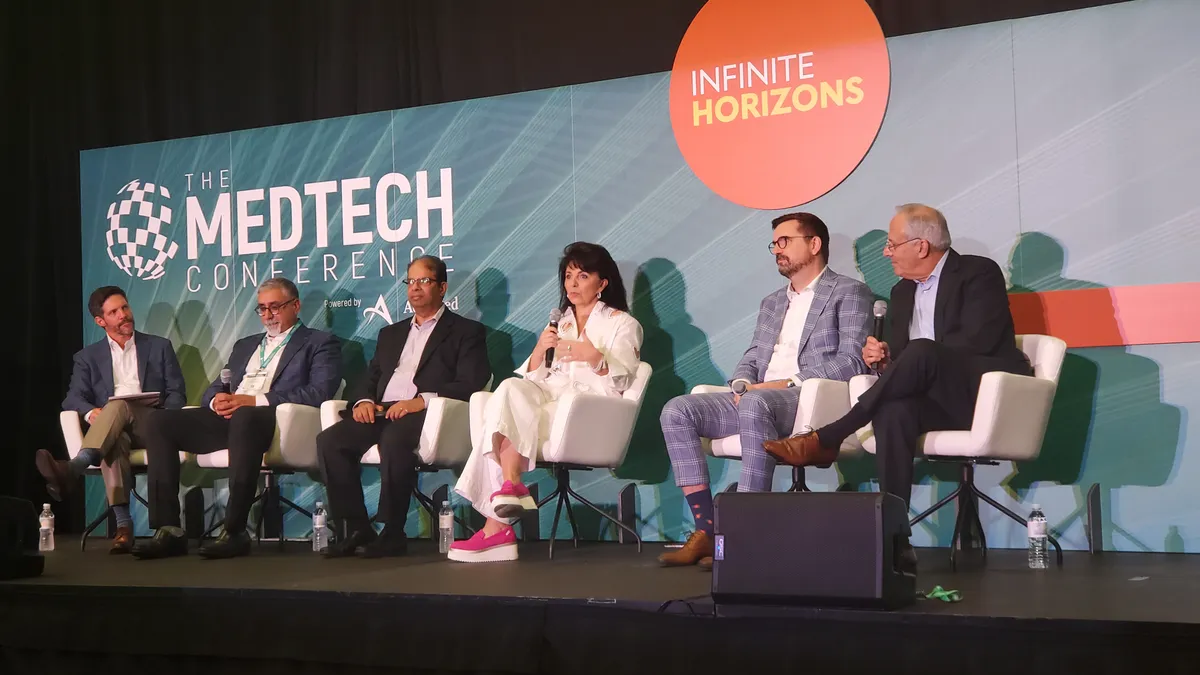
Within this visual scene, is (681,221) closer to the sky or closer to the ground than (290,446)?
closer to the sky

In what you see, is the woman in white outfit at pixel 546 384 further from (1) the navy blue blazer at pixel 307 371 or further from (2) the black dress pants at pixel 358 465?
(1) the navy blue blazer at pixel 307 371

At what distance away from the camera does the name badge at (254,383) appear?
5664mm

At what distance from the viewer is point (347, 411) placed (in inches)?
205

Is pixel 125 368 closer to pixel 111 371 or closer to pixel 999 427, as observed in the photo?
pixel 111 371

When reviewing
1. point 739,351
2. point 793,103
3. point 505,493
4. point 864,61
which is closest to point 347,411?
point 505,493

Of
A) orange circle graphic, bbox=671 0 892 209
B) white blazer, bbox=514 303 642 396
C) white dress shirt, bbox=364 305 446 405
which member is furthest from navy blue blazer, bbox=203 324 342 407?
orange circle graphic, bbox=671 0 892 209

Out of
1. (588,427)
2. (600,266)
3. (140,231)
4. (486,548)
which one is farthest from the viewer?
(140,231)

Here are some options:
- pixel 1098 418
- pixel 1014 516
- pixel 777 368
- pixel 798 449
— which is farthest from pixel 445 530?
pixel 1098 418

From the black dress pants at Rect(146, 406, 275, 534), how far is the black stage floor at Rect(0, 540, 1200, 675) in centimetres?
70

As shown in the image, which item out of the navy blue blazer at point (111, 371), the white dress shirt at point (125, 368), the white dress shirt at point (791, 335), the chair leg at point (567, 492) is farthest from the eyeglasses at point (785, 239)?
the white dress shirt at point (125, 368)

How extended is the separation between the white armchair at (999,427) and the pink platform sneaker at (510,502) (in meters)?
1.24

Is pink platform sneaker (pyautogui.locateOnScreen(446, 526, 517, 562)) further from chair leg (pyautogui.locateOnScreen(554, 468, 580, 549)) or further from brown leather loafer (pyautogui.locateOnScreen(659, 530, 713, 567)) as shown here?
brown leather loafer (pyautogui.locateOnScreen(659, 530, 713, 567))

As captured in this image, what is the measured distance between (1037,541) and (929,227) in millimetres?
1203

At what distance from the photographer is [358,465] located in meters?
5.12
